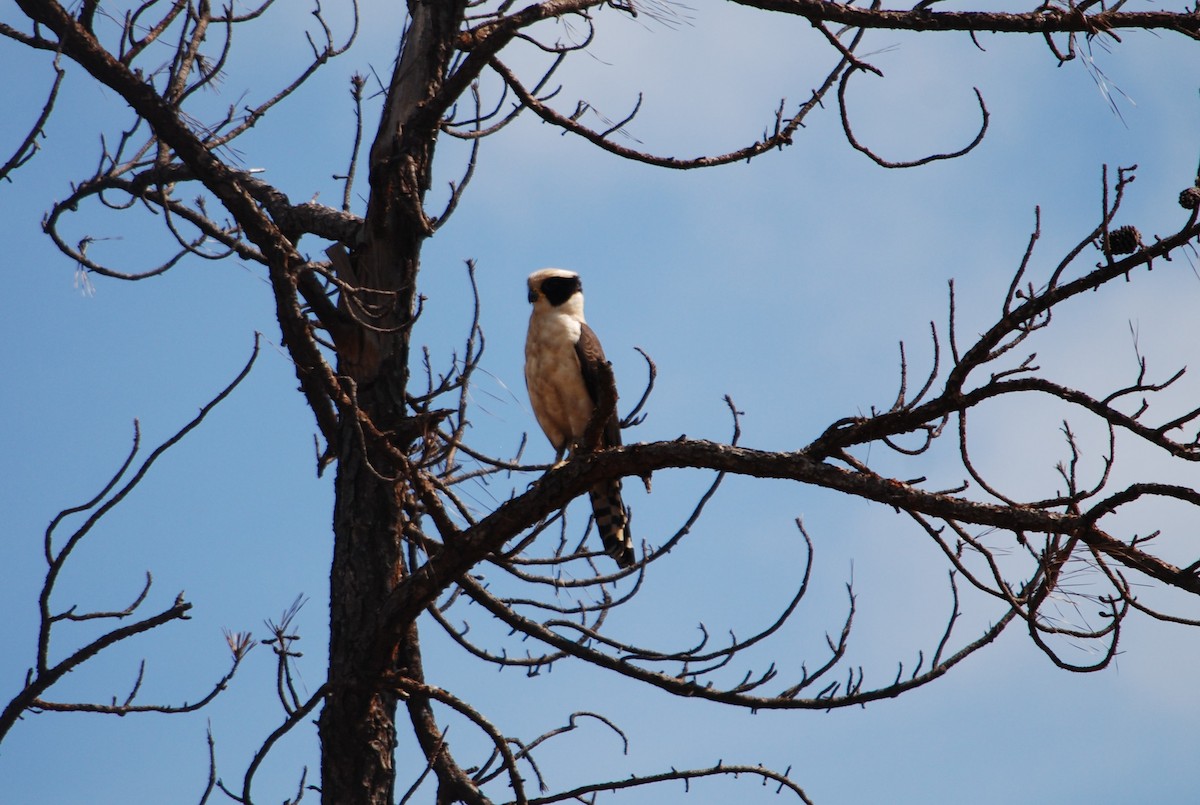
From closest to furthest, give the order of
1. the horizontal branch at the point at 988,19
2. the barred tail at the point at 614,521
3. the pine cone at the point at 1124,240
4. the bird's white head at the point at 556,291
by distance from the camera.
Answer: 1. the pine cone at the point at 1124,240
2. the horizontal branch at the point at 988,19
3. the barred tail at the point at 614,521
4. the bird's white head at the point at 556,291

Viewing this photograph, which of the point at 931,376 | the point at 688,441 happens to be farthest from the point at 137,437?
the point at 931,376

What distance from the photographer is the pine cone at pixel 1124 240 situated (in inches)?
117

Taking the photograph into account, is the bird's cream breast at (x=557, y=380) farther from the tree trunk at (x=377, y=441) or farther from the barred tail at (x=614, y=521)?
the tree trunk at (x=377, y=441)

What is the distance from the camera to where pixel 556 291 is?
6090mm

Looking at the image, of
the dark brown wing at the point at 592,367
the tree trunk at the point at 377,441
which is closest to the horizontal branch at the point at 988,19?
the tree trunk at the point at 377,441

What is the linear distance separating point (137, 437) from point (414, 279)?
133 cm

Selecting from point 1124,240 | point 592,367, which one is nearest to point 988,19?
point 1124,240

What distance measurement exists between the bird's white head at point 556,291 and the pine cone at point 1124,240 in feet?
10.8

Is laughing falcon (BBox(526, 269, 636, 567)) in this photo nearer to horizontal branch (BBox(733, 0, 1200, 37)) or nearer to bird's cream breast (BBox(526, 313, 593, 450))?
bird's cream breast (BBox(526, 313, 593, 450))

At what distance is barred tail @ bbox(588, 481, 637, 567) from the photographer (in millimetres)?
5586

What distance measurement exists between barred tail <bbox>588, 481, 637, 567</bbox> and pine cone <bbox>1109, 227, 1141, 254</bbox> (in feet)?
9.70

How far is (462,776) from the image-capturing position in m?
4.33

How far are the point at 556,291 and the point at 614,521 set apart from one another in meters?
1.26

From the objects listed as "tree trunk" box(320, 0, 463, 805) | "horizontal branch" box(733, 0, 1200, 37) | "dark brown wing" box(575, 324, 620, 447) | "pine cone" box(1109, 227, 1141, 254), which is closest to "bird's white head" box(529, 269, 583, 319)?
"dark brown wing" box(575, 324, 620, 447)
